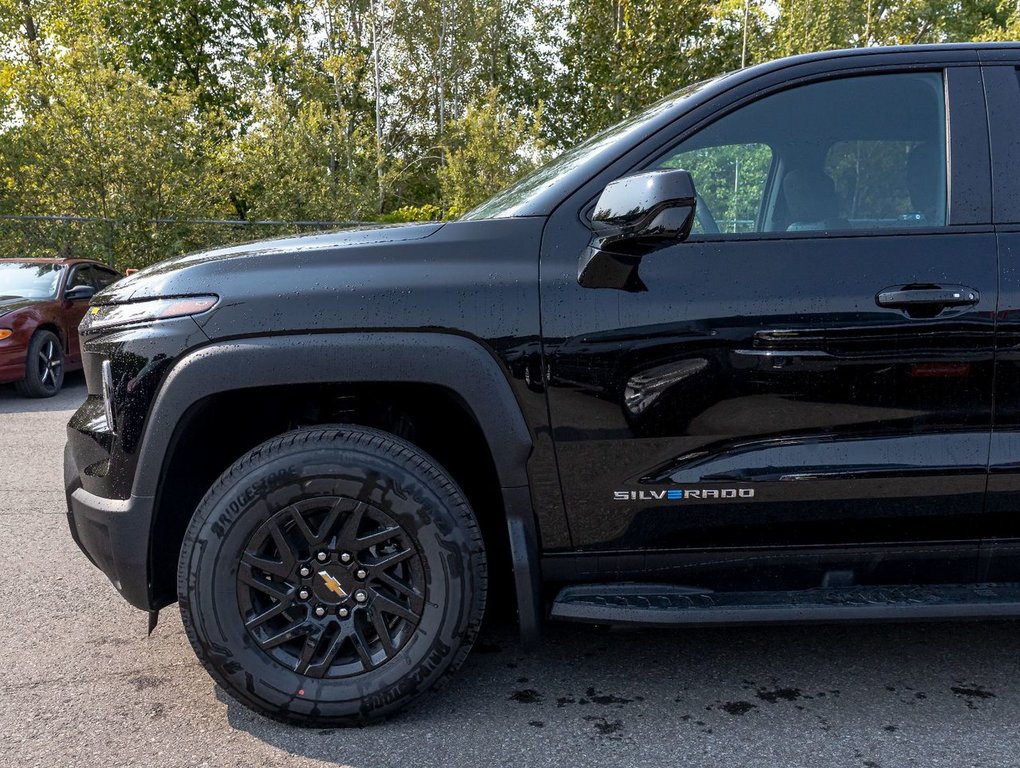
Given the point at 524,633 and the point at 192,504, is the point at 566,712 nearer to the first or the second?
the point at 524,633

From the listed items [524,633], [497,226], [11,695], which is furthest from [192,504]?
[497,226]

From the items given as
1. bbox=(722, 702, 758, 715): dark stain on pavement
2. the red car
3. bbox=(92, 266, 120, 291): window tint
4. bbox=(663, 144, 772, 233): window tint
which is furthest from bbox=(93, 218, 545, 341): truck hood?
bbox=(92, 266, 120, 291): window tint

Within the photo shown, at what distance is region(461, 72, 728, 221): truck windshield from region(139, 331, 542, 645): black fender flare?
1.58ft

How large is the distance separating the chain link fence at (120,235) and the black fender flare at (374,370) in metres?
12.0

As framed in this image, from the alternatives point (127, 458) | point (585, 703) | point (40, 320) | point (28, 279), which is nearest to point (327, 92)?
point (28, 279)

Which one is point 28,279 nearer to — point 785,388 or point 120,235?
point 120,235

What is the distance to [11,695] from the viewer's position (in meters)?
2.70

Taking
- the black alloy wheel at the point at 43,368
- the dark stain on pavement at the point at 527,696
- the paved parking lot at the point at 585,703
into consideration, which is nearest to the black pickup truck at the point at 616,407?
the paved parking lot at the point at 585,703

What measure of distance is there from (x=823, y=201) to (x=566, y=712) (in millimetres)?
1683

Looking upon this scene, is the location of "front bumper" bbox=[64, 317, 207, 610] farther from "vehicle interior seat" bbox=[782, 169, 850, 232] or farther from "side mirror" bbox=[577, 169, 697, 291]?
"vehicle interior seat" bbox=[782, 169, 850, 232]

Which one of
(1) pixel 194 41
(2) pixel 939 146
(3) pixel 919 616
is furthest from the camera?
(1) pixel 194 41

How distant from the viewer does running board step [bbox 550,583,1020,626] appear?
2.36m

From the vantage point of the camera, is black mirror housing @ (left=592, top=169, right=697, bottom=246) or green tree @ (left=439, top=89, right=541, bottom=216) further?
green tree @ (left=439, top=89, right=541, bottom=216)

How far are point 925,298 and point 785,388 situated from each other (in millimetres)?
450
